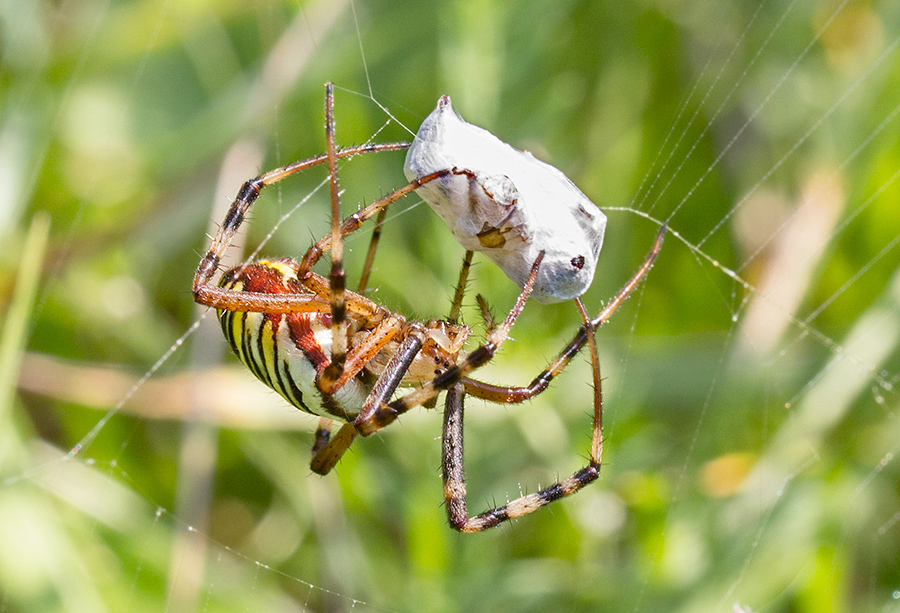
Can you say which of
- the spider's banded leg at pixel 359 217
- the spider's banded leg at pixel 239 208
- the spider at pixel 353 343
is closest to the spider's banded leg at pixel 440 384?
the spider at pixel 353 343

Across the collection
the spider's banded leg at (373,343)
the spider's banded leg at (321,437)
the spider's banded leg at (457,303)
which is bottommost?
the spider's banded leg at (321,437)

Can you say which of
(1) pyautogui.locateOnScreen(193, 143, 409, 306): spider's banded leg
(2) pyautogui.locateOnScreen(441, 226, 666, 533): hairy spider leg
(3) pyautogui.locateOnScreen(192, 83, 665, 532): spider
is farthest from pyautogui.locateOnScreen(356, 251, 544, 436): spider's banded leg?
(1) pyautogui.locateOnScreen(193, 143, 409, 306): spider's banded leg

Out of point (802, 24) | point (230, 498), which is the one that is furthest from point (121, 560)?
point (802, 24)

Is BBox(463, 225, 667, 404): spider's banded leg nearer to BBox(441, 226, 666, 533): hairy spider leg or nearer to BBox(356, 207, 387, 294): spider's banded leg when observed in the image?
BBox(441, 226, 666, 533): hairy spider leg

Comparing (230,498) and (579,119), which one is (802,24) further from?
(230,498)

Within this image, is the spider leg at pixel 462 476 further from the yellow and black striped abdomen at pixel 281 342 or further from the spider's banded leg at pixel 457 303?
the yellow and black striped abdomen at pixel 281 342

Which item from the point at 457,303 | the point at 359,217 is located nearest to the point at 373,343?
the point at 457,303
